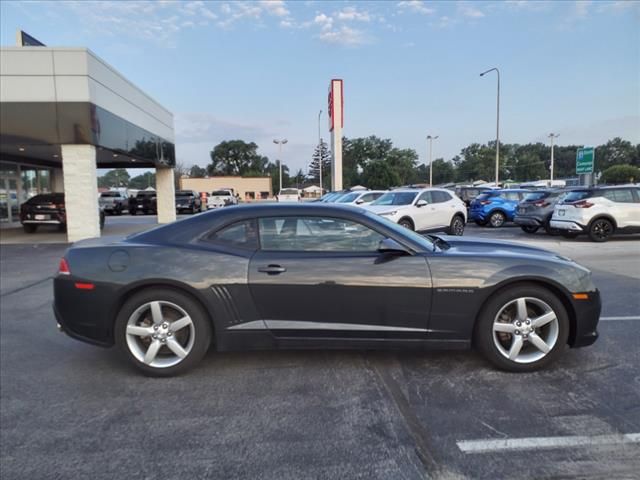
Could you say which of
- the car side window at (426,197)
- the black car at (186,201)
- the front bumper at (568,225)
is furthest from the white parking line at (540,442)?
the black car at (186,201)

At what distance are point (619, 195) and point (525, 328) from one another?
11.3 meters

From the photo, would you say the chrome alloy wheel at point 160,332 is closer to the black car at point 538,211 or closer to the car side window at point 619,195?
the car side window at point 619,195

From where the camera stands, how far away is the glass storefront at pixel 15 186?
21019 mm

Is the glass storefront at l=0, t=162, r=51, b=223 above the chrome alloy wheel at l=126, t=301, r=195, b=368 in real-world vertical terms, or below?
above

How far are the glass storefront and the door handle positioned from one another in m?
22.3

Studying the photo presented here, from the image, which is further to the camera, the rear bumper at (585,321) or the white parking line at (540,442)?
the rear bumper at (585,321)

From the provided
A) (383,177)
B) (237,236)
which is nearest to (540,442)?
(237,236)

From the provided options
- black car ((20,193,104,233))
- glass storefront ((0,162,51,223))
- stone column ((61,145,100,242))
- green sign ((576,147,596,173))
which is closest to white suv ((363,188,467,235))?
stone column ((61,145,100,242))

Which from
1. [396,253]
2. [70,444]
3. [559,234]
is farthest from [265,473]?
[559,234]

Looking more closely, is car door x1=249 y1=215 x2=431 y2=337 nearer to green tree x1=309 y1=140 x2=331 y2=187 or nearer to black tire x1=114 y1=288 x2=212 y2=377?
black tire x1=114 y1=288 x2=212 y2=377

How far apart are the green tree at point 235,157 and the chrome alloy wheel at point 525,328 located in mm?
116772

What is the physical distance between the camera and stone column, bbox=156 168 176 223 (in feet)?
80.8

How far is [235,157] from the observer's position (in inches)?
4631

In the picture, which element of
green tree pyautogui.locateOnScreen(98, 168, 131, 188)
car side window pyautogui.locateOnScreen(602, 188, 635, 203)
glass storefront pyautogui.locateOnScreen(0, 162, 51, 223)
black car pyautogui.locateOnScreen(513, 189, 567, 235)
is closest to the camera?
car side window pyautogui.locateOnScreen(602, 188, 635, 203)
